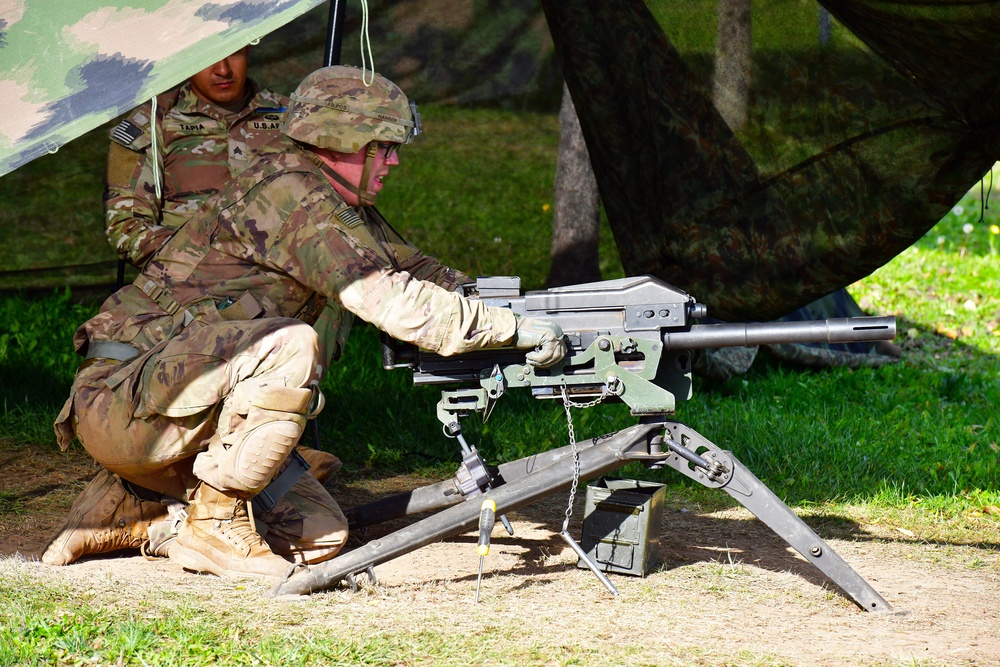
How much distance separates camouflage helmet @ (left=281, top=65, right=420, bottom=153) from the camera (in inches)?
154

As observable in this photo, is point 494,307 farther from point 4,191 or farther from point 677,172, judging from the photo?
point 4,191

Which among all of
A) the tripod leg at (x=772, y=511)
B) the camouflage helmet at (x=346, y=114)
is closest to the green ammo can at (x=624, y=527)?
the tripod leg at (x=772, y=511)

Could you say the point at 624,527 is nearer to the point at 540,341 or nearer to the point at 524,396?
the point at 540,341

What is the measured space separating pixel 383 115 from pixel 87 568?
1.84m

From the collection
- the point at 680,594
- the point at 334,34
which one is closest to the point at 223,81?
the point at 334,34

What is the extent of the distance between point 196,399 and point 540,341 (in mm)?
1137

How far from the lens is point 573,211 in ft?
24.2

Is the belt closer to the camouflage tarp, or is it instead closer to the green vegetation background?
the camouflage tarp

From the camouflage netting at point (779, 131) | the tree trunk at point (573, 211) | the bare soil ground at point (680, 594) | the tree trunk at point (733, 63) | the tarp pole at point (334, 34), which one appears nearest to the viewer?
the bare soil ground at point (680, 594)

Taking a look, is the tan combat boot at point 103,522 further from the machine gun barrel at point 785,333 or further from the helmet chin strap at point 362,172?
the machine gun barrel at point 785,333

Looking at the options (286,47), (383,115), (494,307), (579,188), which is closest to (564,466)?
(494,307)

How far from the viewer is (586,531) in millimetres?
4062

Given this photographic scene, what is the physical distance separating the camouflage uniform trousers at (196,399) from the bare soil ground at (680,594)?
35 centimetres

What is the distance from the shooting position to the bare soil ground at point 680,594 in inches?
132
